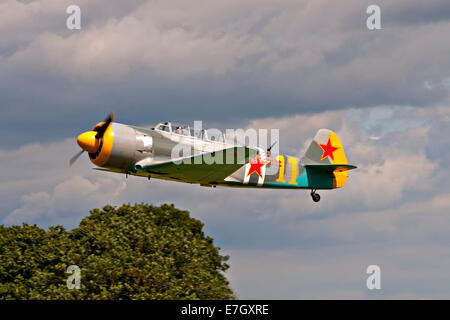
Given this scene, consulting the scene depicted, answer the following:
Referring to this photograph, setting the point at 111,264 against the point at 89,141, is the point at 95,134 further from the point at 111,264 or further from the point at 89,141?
the point at 111,264

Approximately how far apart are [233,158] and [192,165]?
1540 mm

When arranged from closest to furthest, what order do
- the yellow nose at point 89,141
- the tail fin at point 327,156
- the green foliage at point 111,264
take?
the yellow nose at point 89,141
the green foliage at point 111,264
the tail fin at point 327,156

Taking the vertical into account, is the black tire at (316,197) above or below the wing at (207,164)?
below

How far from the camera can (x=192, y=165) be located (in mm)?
25438

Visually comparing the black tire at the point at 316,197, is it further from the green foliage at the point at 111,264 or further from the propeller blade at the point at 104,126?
the propeller blade at the point at 104,126

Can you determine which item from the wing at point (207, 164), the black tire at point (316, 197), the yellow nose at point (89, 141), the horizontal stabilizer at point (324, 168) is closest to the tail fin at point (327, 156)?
the horizontal stabilizer at point (324, 168)

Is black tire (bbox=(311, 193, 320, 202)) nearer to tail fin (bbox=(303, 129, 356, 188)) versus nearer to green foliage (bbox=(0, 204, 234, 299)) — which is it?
tail fin (bbox=(303, 129, 356, 188))

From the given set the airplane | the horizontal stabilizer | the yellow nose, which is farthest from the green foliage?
the horizontal stabilizer

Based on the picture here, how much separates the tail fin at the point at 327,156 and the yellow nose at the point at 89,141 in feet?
32.6

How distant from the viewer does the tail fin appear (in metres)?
30.5

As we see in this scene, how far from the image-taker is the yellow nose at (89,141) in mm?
24703

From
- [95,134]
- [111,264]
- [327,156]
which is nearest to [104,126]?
[95,134]
